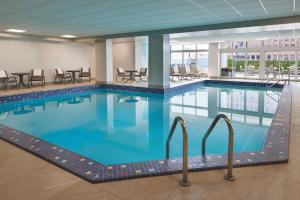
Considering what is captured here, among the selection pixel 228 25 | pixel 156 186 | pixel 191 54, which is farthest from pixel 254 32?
pixel 156 186

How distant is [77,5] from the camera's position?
554cm

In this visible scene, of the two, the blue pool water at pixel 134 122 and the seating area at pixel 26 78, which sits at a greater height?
the seating area at pixel 26 78

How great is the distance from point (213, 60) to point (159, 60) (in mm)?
7208

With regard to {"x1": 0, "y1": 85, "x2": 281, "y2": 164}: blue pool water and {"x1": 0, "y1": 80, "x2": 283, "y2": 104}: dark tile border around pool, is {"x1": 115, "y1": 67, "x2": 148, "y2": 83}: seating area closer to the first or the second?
{"x1": 0, "y1": 80, "x2": 283, "y2": 104}: dark tile border around pool

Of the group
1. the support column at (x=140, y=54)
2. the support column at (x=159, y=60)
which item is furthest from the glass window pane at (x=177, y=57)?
the support column at (x=159, y=60)

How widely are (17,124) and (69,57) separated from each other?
8286 mm

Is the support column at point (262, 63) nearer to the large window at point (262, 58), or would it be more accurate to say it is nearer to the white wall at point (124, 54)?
the large window at point (262, 58)

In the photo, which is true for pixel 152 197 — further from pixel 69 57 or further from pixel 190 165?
pixel 69 57

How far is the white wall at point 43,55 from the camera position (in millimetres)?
10977

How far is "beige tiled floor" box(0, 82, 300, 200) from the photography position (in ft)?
7.20

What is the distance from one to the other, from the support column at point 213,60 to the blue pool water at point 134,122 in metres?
6.87

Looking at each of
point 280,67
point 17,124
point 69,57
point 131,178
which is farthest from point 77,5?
point 280,67

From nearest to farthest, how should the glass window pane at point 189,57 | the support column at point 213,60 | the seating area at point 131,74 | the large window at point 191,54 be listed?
1. the seating area at point 131,74
2. the support column at point 213,60
3. the large window at point 191,54
4. the glass window pane at point 189,57

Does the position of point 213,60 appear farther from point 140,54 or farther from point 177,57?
point 140,54
